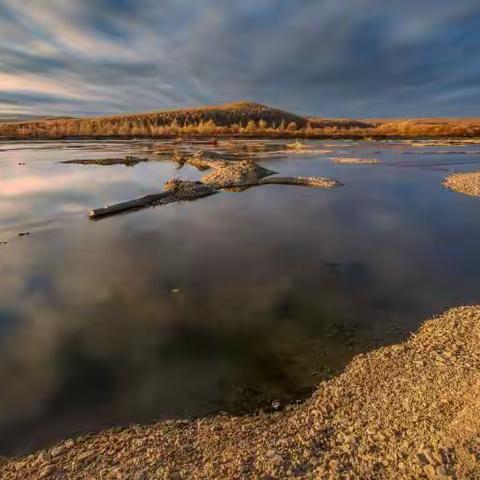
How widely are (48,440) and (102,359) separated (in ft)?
7.28

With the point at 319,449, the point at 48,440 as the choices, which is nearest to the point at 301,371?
the point at 319,449

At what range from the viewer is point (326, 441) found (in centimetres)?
584

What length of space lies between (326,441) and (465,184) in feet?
105

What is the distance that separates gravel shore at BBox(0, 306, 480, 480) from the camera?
5.27m

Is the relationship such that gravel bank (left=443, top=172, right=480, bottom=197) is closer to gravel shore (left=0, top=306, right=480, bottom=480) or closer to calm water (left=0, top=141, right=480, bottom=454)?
calm water (left=0, top=141, right=480, bottom=454)

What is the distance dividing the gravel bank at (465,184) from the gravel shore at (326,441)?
2556 centimetres

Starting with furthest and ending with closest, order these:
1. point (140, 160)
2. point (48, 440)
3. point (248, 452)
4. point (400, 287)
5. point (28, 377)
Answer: point (140, 160) < point (400, 287) < point (28, 377) < point (48, 440) < point (248, 452)

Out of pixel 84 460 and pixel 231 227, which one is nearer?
pixel 84 460

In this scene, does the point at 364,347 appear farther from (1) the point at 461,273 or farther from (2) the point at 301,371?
(1) the point at 461,273

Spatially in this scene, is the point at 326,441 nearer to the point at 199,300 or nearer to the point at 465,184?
the point at 199,300

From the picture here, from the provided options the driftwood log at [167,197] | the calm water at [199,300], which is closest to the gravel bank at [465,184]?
the calm water at [199,300]

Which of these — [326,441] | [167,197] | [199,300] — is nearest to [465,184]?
[167,197]

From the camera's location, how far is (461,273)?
13.0 m

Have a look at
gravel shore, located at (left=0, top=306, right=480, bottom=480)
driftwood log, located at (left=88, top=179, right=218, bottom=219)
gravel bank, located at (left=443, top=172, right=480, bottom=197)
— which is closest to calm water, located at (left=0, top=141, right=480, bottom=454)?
gravel shore, located at (left=0, top=306, right=480, bottom=480)
